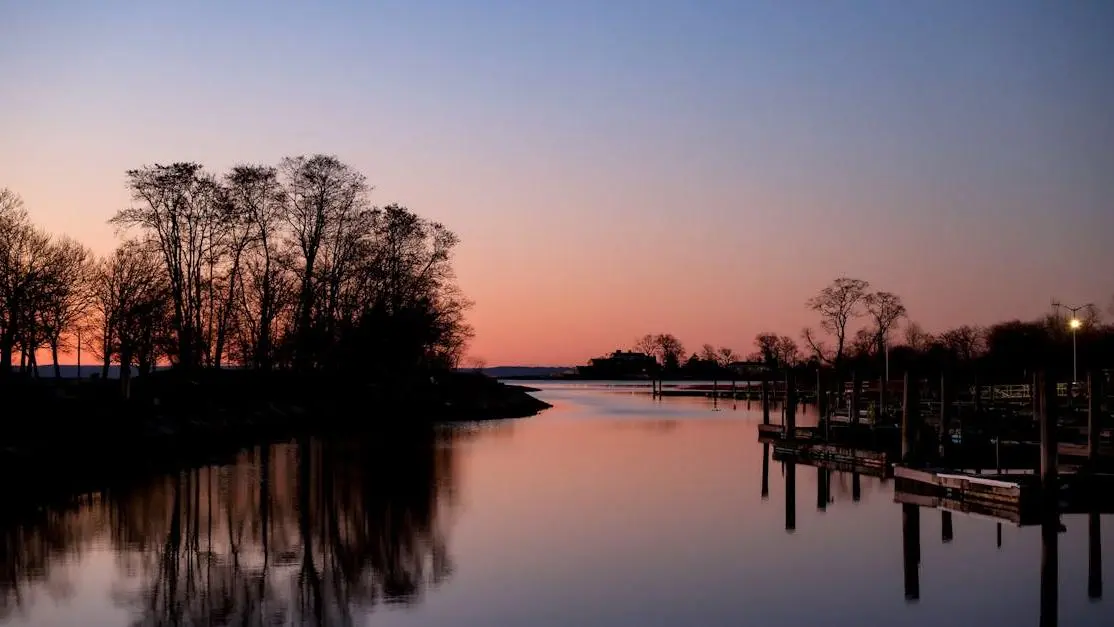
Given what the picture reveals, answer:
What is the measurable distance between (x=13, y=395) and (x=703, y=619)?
31.2 metres

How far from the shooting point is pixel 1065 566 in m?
22.6

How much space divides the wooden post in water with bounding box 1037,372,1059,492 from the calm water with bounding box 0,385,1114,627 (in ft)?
3.89

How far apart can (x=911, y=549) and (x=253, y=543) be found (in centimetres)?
1413

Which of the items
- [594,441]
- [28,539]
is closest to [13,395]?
[28,539]

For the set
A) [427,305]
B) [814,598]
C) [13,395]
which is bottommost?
[814,598]

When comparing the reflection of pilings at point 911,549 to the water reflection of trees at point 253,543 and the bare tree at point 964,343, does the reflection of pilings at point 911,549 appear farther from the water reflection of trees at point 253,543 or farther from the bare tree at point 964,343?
the bare tree at point 964,343

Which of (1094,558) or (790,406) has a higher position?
(790,406)

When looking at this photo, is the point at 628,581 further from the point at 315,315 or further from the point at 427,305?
the point at 427,305

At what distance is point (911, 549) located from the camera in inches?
936

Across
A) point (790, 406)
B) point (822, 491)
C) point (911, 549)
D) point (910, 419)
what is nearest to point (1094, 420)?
point (910, 419)

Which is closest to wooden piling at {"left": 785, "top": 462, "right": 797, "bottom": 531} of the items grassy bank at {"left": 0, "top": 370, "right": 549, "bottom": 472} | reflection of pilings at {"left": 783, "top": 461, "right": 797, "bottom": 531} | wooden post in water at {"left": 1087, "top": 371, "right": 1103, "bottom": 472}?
reflection of pilings at {"left": 783, "top": 461, "right": 797, "bottom": 531}

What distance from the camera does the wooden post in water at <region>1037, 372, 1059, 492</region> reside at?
2561cm

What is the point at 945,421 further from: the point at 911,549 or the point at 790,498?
the point at 911,549

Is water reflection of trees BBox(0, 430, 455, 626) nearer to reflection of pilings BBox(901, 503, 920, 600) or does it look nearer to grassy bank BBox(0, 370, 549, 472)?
grassy bank BBox(0, 370, 549, 472)
